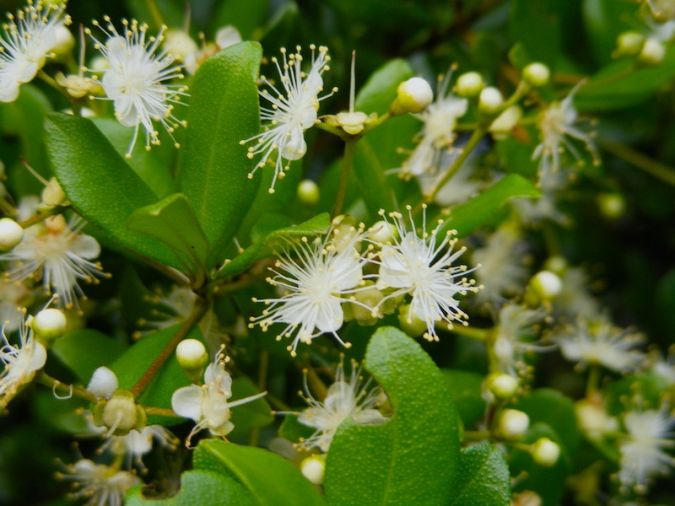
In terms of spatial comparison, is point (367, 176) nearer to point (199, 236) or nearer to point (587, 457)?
point (199, 236)

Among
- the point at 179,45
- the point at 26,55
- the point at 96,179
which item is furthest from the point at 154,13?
the point at 96,179

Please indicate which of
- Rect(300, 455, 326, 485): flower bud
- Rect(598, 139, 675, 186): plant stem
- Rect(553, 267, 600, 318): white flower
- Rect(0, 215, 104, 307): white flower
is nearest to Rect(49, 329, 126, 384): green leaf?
Rect(0, 215, 104, 307): white flower

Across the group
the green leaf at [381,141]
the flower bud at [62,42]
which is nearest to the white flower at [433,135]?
the green leaf at [381,141]

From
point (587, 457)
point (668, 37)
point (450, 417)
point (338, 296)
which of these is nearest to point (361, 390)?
point (338, 296)

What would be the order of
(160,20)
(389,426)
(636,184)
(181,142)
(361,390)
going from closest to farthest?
(389,426), (181,142), (361,390), (160,20), (636,184)

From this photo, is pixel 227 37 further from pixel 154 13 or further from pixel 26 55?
pixel 26 55
